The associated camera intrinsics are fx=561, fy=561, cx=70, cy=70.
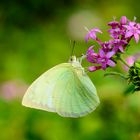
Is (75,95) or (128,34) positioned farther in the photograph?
(75,95)

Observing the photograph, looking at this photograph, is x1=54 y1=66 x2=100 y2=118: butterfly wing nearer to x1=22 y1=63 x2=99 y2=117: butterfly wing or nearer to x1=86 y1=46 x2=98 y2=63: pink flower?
x1=22 y1=63 x2=99 y2=117: butterfly wing

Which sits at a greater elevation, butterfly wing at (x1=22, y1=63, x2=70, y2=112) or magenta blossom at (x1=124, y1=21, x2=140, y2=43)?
magenta blossom at (x1=124, y1=21, x2=140, y2=43)

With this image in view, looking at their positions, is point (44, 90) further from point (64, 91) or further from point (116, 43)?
point (116, 43)

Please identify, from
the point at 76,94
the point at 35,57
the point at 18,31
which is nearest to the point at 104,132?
the point at 76,94

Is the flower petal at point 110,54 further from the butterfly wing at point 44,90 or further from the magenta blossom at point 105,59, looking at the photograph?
the butterfly wing at point 44,90

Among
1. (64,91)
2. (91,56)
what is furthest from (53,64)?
(91,56)

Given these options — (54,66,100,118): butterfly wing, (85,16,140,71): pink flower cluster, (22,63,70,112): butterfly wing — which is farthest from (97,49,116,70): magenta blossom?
(22,63,70,112): butterfly wing

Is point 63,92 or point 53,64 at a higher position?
point 53,64
